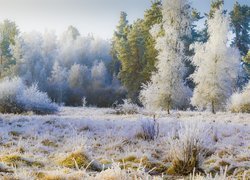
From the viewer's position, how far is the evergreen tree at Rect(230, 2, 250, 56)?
53156 millimetres

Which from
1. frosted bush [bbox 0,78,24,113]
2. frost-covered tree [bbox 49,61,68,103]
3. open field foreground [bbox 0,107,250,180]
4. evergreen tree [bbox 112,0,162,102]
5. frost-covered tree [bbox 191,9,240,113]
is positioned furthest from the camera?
frost-covered tree [bbox 49,61,68,103]

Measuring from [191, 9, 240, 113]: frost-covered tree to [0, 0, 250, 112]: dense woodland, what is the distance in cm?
7

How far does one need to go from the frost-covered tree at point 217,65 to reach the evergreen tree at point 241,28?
2399 cm

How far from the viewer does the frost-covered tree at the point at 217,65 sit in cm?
2952

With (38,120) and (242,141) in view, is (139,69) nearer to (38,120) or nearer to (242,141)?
(38,120)

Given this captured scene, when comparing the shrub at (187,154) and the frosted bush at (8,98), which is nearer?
the shrub at (187,154)

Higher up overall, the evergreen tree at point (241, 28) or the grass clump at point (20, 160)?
the evergreen tree at point (241, 28)

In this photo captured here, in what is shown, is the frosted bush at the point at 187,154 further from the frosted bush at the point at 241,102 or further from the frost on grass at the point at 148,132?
the frosted bush at the point at 241,102

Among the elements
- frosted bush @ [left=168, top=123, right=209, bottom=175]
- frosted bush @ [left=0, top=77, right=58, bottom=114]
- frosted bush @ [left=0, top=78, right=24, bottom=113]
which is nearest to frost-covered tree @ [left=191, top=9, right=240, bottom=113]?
frosted bush @ [left=0, top=77, right=58, bottom=114]

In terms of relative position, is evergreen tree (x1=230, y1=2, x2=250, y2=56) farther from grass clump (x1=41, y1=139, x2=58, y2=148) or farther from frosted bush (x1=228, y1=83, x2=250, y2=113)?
grass clump (x1=41, y1=139, x2=58, y2=148)

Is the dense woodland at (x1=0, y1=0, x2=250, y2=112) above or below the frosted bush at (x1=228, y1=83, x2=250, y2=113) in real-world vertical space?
above

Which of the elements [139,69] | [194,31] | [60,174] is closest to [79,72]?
[139,69]

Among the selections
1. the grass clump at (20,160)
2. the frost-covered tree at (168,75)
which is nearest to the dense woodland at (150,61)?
the frost-covered tree at (168,75)

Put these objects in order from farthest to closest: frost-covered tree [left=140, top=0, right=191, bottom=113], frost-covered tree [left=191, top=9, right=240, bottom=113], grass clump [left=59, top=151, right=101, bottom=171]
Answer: frost-covered tree [left=191, top=9, right=240, bottom=113] → frost-covered tree [left=140, top=0, right=191, bottom=113] → grass clump [left=59, top=151, right=101, bottom=171]
